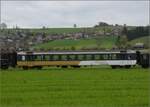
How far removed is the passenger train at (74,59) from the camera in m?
80.2

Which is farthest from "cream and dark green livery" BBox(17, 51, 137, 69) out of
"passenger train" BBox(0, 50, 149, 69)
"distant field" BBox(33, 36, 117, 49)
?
"distant field" BBox(33, 36, 117, 49)

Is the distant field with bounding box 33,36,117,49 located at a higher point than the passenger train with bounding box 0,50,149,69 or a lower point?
higher

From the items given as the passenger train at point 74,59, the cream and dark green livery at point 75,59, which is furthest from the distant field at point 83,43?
the cream and dark green livery at point 75,59

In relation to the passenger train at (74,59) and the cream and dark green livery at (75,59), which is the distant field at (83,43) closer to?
the passenger train at (74,59)

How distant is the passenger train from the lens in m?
80.2

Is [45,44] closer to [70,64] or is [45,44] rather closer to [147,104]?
[70,64]

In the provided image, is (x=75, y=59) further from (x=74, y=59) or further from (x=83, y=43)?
(x=83, y=43)

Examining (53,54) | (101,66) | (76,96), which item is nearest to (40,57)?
→ (53,54)

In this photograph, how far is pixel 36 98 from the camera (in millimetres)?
26391

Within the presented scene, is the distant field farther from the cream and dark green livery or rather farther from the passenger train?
the cream and dark green livery

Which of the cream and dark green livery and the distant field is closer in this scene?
the cream and dark green livery

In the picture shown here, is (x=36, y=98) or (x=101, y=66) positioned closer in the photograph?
(x=36, y=98)

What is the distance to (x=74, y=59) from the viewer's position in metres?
80.8

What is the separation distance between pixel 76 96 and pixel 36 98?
7.00 ft
